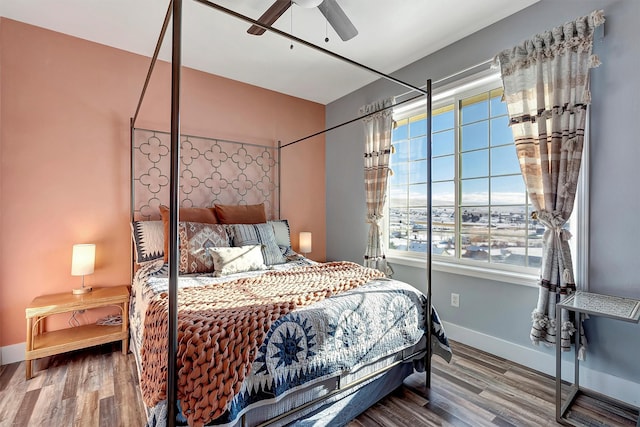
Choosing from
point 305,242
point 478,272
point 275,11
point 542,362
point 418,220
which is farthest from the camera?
point 305,242

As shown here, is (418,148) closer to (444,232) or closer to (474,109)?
(474,109)

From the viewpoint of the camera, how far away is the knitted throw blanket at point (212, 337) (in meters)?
A: 1.15

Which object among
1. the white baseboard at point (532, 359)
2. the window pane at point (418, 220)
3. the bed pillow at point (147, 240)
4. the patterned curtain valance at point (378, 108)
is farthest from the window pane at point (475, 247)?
the bed pillow at point (147, 240)

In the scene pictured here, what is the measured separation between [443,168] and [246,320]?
2.32 meters

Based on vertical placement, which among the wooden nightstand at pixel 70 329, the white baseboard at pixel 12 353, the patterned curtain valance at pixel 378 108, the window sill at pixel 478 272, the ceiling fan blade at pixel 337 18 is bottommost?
the white baseboard at pixel 12 353

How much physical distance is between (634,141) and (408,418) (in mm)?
2060

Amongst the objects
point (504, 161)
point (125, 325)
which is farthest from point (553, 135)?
point (125, 325)

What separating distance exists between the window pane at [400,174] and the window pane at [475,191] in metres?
0.66

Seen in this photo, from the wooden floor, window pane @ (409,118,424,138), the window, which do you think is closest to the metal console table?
the wooden floor

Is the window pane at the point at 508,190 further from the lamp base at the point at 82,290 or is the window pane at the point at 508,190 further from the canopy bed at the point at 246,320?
the lamp base at the point at 82,290

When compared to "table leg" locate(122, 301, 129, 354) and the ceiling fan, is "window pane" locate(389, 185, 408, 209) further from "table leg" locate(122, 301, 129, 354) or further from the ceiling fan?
"table leg" locate(122, 301, 129, 354)

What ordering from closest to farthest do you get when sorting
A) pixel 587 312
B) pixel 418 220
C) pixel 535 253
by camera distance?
pixel 587 312 → pixel 535 253 → pixel 418 220

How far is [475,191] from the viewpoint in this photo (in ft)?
8.66

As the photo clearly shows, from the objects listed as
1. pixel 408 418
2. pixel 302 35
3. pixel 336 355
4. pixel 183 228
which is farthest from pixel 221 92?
pixel 408 418
